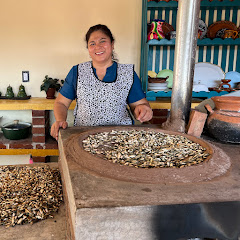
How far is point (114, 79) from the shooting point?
211cm

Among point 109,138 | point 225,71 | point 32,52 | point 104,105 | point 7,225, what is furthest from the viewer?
point 225,71

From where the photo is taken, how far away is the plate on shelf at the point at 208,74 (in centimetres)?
350

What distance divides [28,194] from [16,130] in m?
1.91

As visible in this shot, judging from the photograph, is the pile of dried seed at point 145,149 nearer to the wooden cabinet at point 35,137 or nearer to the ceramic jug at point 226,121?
the ceramic jug at point 226,121

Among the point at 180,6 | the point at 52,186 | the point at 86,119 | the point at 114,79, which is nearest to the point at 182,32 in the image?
the point at 180,6

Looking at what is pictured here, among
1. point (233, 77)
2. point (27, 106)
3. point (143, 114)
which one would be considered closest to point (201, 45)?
point (233, 77)

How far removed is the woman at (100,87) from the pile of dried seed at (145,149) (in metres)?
0.60

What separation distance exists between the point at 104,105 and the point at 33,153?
148 centimetres

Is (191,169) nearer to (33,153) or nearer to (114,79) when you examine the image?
(114,79)

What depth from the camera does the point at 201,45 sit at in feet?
10.8

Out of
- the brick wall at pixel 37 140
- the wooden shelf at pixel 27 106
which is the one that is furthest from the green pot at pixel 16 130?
the wooden shelf at pixel 27 106

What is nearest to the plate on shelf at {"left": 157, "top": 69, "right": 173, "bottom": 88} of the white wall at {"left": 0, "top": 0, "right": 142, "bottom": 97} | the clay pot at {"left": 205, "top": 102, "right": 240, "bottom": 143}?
the white wall at {"left": 0, "top": 0, "right": 142, "bottom": 97}

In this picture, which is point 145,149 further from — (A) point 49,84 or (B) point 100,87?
(A) point 49,84

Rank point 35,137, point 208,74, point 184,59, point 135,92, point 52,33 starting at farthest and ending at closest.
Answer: point 208,74, point 52,33, point 35,137, point 135,92, point 184,59
